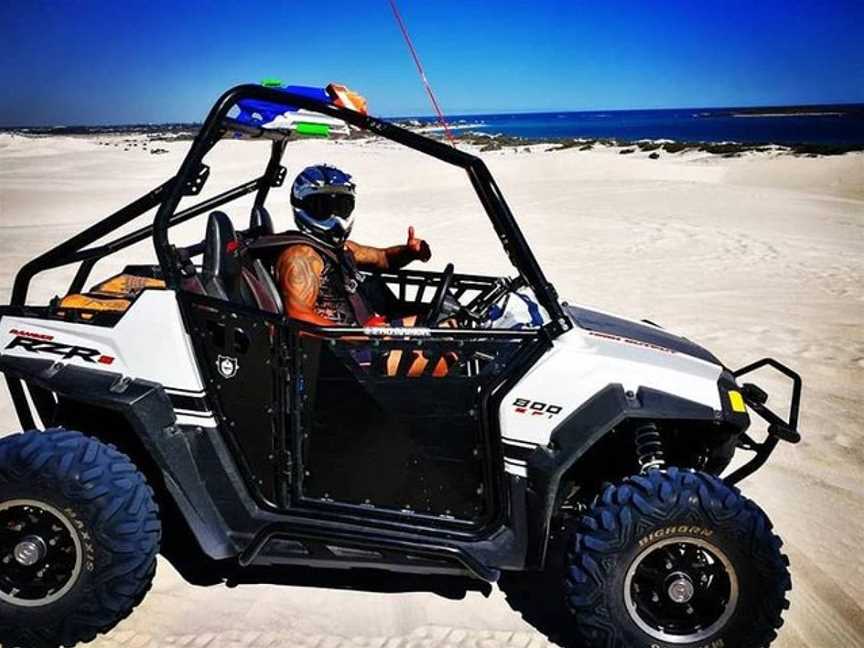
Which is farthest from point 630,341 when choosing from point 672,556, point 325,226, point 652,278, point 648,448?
point 652,278

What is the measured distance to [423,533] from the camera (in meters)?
2.99

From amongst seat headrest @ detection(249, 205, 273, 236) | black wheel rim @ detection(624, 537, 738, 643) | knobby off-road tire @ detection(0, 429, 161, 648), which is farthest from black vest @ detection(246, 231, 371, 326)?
black wheel rim @ detection(624, 537, 738, 643)

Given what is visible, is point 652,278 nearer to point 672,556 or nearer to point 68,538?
point 672,556

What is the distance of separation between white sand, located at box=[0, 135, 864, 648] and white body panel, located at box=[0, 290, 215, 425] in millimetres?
944

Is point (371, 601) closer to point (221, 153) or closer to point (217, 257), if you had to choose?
point (217, 257)

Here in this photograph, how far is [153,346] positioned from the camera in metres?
3.01

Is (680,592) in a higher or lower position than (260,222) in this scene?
lower

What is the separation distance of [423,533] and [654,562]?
2.83 feet

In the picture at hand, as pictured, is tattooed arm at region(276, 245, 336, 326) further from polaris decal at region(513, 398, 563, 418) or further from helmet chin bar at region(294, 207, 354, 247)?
polaris decal at region(513, 398, 563, 418)

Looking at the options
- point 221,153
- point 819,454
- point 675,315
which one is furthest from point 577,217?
point 221,153

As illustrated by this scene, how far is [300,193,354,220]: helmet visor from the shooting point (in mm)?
3656

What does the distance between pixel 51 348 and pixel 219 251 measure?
74cm

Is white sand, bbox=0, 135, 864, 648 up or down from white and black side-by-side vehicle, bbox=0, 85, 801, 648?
down

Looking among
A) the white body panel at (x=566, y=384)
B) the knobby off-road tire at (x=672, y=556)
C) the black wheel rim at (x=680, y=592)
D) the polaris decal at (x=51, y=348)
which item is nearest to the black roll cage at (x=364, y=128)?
the white body panel at (x=566, y=384)
